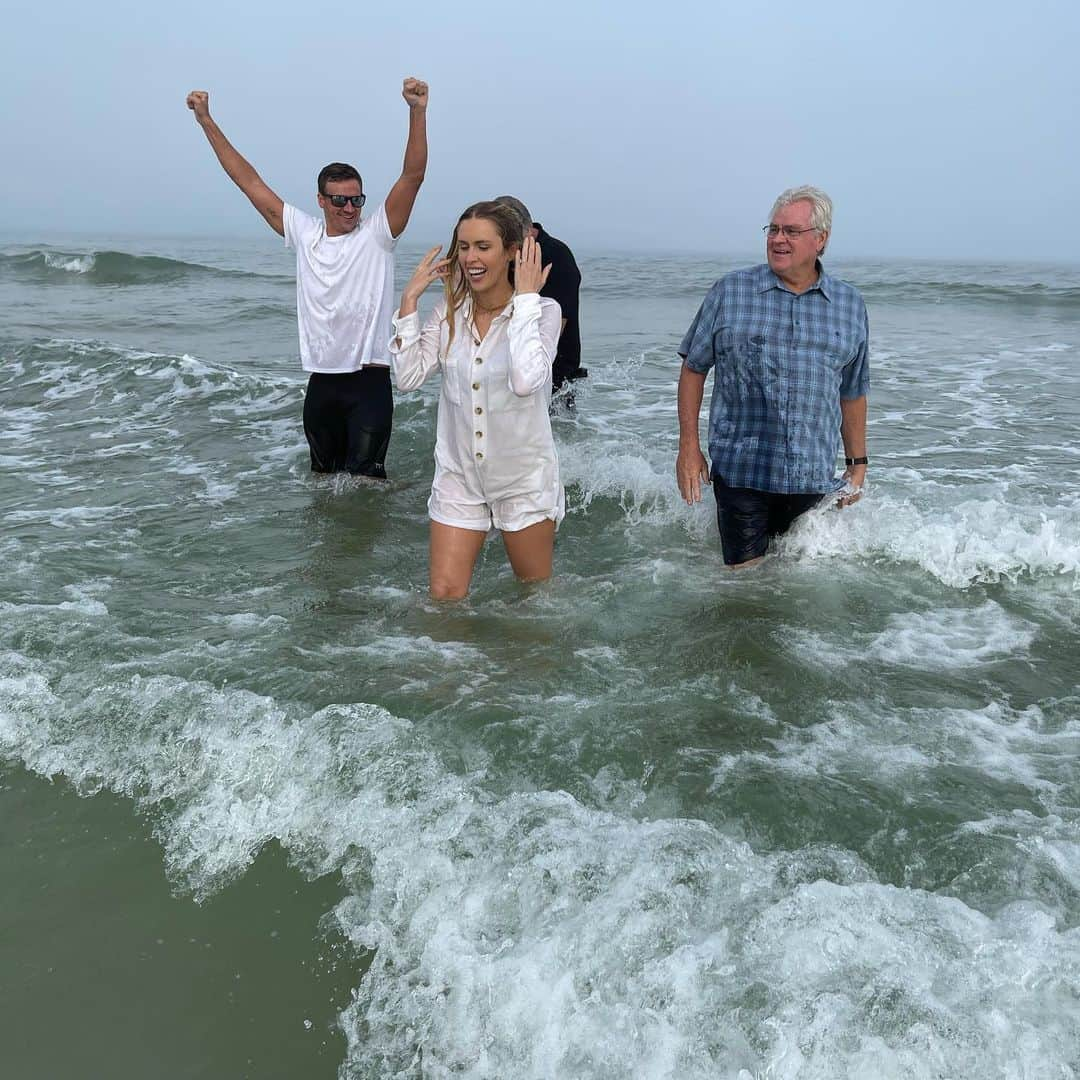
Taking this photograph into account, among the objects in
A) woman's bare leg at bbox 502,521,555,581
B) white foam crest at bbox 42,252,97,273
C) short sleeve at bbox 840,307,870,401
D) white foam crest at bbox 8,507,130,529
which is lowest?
white foam crest at bbox 8,507,130,529

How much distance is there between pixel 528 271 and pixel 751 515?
1.89 m

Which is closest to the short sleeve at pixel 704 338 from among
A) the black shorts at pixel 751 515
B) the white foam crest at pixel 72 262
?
the black shorts at pixel 751 515

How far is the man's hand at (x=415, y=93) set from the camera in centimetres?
532

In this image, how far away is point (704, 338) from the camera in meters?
4.84

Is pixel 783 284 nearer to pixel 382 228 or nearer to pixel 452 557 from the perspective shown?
pixel 452 557

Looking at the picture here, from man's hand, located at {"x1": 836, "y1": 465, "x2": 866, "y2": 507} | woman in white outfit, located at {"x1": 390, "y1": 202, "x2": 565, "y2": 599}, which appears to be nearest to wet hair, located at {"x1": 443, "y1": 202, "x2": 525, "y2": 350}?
woman in white outfit, located at {"x1": 390, "y1": 202, "x2": 565, "y2": 599}

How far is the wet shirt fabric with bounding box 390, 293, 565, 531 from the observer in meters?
3.99

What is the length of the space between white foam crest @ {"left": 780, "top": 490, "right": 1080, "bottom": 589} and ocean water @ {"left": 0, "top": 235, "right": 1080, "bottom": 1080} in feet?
0.07

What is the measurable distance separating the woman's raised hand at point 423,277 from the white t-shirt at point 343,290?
2045 mm

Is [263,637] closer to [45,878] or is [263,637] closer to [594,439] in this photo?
[45,878]

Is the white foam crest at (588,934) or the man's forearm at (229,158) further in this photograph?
the man's forearm at (229,158)

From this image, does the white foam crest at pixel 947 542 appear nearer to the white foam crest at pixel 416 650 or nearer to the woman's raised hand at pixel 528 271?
the white foam crest at pixel 416 650

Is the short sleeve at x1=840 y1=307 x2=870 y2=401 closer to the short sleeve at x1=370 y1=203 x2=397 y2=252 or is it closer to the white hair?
the white hair

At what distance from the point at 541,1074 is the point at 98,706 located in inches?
95.8
